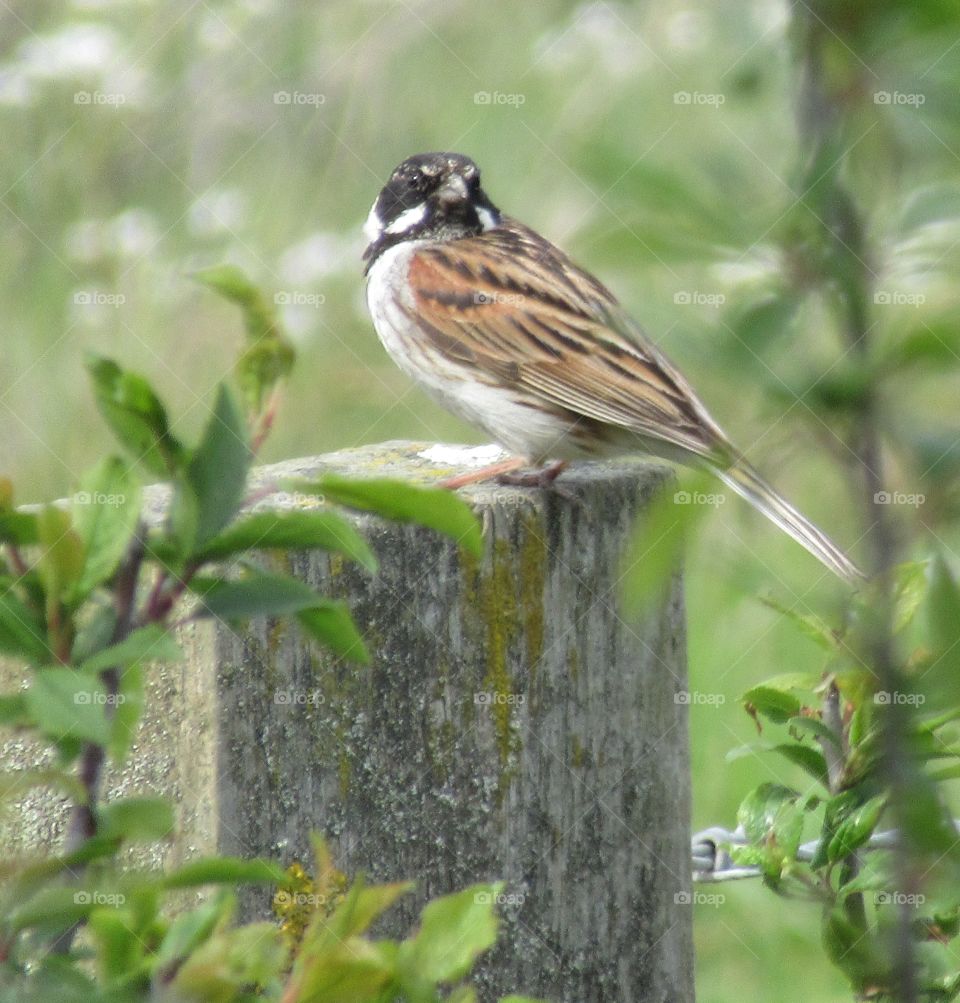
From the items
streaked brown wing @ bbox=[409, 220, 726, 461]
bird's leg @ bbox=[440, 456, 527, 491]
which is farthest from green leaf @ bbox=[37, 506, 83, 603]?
streaked brown wing @ bbox=[409, 220, 726, 461]

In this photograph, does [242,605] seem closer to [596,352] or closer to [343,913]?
[343,913]

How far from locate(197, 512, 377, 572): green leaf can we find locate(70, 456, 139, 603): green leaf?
0.06 meters

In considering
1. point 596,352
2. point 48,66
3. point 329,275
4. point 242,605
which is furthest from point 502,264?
point 242,605

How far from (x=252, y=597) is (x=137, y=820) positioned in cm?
19

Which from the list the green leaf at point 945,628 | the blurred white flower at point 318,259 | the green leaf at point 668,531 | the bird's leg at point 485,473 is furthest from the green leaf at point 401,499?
the blurred white flower at point 318,259

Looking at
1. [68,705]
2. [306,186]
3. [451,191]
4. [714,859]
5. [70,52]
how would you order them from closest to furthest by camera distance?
[68,705] → [714,859] → [451,191] → [306,186] → [70,52]

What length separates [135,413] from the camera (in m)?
1.09

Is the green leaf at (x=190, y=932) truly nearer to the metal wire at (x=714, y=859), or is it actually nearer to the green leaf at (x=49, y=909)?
the green leaf at (x=49, y=909)

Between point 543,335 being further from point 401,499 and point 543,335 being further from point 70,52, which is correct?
point 401,499

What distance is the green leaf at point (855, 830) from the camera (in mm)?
2004

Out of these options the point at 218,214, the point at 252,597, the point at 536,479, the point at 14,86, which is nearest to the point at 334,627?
the point at 252,597

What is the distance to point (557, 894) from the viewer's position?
2.17 m

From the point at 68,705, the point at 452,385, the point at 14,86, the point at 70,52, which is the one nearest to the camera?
the point at 68,705

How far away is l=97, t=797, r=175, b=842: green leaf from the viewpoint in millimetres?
1056
